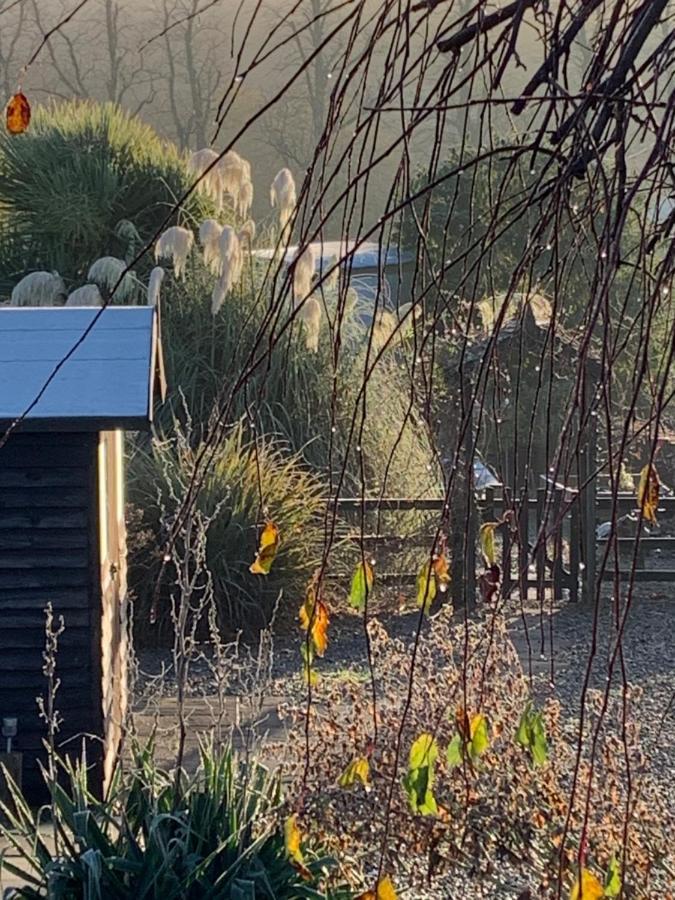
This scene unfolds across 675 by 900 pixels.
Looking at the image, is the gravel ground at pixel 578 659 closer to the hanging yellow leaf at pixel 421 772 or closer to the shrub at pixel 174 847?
the shrub at pixel 174 847

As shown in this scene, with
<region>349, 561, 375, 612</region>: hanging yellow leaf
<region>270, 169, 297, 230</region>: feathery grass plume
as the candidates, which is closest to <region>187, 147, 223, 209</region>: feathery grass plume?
<region>270, 169, 297, 230</region>: feathery grass plume

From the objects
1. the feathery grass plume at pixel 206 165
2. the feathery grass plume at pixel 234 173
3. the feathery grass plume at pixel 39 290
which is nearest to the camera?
the feathery grass plume at pixel 206 165

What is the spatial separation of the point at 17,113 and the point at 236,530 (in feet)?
24.6

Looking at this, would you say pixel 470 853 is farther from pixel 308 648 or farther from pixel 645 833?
pixel 308 648

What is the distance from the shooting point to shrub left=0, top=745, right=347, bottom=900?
302cm

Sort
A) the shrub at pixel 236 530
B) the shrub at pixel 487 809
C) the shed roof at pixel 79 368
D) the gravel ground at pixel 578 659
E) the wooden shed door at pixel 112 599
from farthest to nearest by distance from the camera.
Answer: the shrub at pixel 236 530
the gravel ground at pixel 578 659
the wooden shed door at pixel 112 599
the shed roof at pixel 79 368
the shrub at pixel 487 809

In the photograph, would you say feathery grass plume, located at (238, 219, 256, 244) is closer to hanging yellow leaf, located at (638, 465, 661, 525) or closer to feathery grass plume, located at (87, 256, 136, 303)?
feathery grass plume, located at (87, 256, 136, 303)

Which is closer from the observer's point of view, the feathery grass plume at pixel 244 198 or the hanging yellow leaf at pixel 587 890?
the hanging yellow leaf at pixel 587 890

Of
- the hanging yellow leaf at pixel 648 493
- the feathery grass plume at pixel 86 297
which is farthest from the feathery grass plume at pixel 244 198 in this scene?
the hanging yellow leaf at pixel 648 493

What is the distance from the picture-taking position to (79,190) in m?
11.7

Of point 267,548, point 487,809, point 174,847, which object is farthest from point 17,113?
point 487,809

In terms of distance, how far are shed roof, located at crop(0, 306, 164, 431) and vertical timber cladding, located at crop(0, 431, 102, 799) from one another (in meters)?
0.25

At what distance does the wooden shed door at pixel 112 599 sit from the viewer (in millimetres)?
5258

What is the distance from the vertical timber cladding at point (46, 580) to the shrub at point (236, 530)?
3.36 metres
